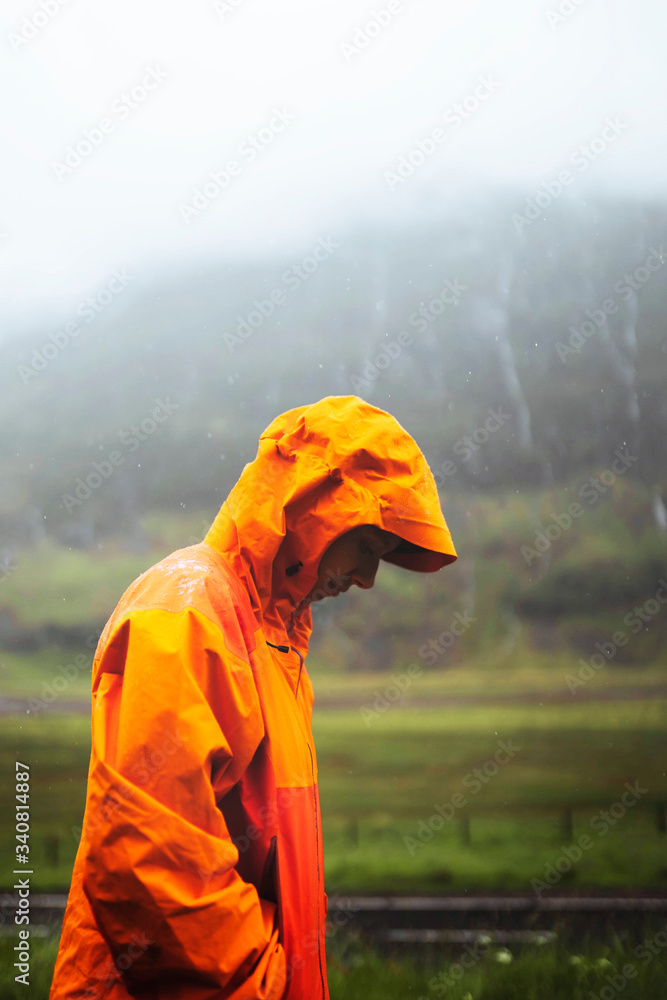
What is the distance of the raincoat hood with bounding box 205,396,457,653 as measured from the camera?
1298 millimetres

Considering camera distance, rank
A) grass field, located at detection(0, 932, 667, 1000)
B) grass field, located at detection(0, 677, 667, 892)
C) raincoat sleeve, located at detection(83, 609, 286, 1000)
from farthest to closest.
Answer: grass field, located at detection(0, 677, 667, 892) → grass field, located at detection(0, 932, 667, 1000) → raincoat sleeve, located at detection(83, 609, 286, 1000)

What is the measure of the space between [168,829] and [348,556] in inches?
26.9

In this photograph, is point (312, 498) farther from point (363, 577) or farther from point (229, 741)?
point (229, 741)

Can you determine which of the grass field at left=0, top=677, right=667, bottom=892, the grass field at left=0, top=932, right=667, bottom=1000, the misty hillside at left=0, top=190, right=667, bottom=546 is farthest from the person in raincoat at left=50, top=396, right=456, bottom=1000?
the misty hillside at left=0, top=190, right=667, bottom=546

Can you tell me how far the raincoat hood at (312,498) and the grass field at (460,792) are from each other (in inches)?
92.3

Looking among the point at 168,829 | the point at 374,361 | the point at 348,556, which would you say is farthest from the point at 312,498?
the point at 374,361

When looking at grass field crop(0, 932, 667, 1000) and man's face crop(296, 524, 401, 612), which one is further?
grass field crop(0, 932, 667, 1000)

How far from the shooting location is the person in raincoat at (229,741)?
926mm

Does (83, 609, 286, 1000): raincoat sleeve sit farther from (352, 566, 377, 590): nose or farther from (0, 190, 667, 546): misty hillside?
(0, 190, 667, 546): misty hillside

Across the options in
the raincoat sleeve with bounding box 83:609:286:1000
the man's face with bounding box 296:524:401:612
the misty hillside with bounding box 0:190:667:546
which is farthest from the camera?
the misty hillside with bounding box 0:190:667:546

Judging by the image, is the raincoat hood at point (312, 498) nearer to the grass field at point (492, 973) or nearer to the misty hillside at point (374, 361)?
the grass field at point (492, 973)

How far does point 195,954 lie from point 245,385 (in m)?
3.09

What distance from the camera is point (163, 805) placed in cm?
93

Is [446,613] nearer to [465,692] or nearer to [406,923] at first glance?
[465,692]
